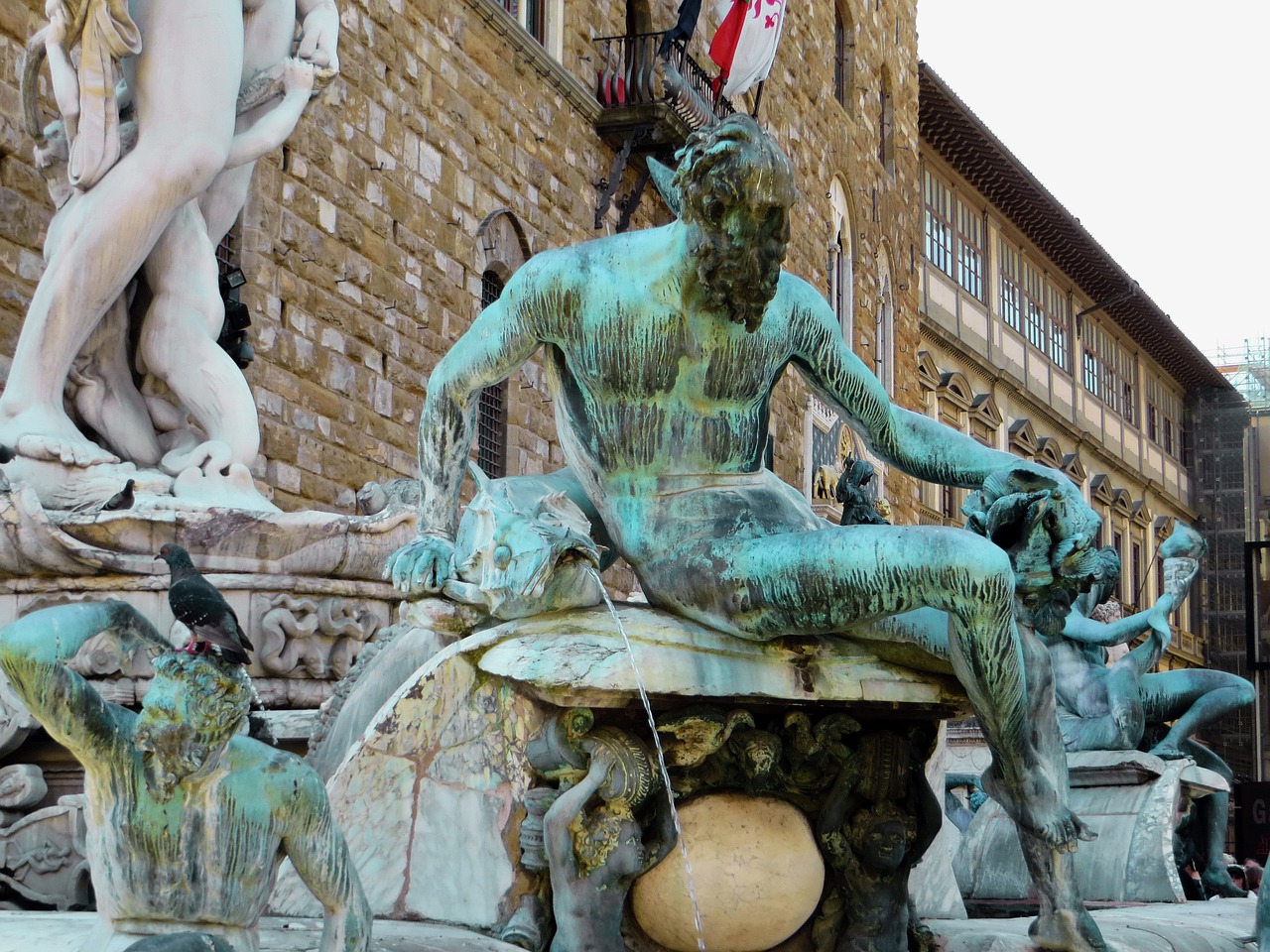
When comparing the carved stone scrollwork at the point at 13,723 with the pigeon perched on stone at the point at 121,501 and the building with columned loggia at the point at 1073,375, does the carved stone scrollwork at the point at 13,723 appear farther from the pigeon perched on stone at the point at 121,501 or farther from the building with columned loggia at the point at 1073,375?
the building with columned loggia at the point at 1073,375

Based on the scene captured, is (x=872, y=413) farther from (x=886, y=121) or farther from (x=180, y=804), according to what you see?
(x=886, y=121)

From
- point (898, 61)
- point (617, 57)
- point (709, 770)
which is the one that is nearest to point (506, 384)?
point (617, 57)

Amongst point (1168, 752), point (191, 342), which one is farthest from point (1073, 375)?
point (191, 342)

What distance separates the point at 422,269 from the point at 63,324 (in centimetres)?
802

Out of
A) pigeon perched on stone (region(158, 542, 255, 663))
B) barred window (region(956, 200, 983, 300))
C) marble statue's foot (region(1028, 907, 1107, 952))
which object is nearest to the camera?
pigeon perched on stone (region(158, 542, 255, 663))

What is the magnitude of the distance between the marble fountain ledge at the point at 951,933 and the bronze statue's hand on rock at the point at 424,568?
0.50 metres

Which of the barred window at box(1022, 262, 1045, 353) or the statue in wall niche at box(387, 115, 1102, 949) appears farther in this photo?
the barred window at box(1022, 262, 1045, 353)

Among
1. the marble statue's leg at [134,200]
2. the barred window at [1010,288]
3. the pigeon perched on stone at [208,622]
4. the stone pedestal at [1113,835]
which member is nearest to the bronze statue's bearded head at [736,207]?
the pigeon perched on stone at [208,622]

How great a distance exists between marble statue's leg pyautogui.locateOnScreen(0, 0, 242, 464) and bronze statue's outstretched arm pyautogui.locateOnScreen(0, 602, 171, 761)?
9.71ft

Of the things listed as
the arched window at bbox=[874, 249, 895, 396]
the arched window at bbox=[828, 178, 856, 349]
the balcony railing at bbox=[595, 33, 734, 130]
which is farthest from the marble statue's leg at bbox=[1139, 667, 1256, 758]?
the arched window at bbox=[874, 249, 895, 396]

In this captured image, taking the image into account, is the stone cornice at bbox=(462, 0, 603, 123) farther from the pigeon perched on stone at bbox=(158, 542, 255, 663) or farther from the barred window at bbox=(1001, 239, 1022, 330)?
the barred window at bbox=(1001, 239, 1022, 330)

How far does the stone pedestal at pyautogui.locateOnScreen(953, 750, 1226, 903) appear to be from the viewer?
5.18 meters

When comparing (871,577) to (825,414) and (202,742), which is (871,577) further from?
(825,414)

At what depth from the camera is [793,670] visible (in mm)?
2916
